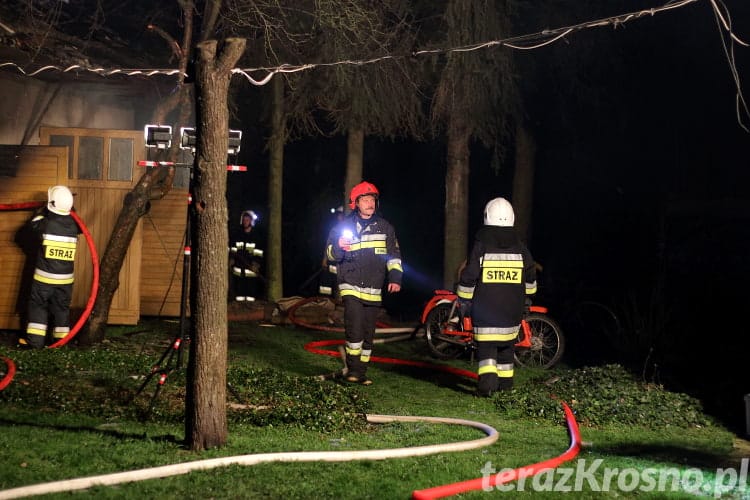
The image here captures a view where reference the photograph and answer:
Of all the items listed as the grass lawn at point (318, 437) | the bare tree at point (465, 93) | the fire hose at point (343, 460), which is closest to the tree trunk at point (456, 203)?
the bare tree at point (465, 93)

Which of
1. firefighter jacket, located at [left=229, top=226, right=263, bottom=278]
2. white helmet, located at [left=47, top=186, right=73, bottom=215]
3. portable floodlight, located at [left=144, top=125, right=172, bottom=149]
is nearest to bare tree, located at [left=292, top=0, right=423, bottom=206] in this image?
firefighter jacket, located at [left=229, top=226, right=263, bottom=278]

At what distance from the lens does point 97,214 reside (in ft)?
43.3

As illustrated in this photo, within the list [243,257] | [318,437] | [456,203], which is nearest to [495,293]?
[318,437]

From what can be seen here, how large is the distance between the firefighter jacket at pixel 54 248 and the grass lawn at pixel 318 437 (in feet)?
3.77

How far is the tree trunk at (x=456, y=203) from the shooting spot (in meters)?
15.6

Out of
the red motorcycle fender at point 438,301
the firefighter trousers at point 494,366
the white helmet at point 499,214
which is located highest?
the white helmet at point 499,214

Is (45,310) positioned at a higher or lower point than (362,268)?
lower

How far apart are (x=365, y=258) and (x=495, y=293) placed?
5.09ft

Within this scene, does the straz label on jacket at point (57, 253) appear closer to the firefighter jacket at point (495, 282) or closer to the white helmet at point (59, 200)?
the white helmet at point (59, 200)

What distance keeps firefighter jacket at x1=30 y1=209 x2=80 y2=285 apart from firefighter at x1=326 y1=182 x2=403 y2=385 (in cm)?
364

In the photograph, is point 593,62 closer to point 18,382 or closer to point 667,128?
point 667,128

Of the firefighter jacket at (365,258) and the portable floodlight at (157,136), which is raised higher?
the portable floodlight at (157,136)

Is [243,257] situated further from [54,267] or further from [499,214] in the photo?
[499,214]

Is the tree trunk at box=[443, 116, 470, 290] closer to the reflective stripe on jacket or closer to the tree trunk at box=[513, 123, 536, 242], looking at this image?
the tree trunk at box=[513, 123, 536, 242]
